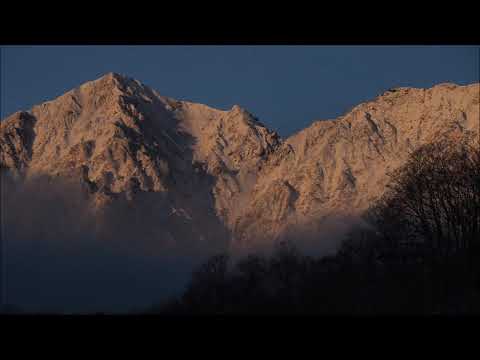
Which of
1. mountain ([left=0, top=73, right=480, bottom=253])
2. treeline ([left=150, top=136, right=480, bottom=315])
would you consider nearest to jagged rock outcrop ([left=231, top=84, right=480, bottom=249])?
mountain ([left=0, top=73, right=480, bottom=253])

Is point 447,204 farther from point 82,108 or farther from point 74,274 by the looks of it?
point 82,108

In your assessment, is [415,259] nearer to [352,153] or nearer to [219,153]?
[352,153]

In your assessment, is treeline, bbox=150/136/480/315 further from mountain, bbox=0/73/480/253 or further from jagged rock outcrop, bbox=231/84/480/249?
mountain, bbox=0/73/480/253

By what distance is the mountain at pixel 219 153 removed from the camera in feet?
421

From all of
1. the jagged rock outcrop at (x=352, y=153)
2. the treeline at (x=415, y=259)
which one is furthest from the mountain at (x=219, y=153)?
the treeline at (x=415, y=259)

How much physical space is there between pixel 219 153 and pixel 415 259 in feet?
408

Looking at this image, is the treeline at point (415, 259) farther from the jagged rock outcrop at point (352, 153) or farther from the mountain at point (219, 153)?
the mountain at point (219, 153)

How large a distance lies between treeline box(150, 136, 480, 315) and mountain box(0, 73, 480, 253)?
52.5 m

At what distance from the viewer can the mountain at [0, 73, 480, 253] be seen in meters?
128

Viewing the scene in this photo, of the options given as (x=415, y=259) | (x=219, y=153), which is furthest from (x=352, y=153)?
(x=415, y=259)

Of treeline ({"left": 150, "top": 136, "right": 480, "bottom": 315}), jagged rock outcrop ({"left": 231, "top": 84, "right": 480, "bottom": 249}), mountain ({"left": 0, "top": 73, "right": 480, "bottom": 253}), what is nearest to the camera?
treeline ({"left": 150, "top": 136, "right": 480, "bottom": 315})

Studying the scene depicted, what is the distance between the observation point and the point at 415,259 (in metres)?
46.8
